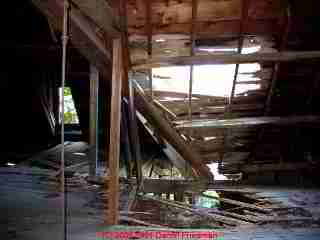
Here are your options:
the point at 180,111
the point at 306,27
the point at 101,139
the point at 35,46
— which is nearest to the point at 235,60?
the point at 306,27

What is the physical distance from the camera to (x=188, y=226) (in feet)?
11.5

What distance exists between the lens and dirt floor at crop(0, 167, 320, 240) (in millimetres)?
2988

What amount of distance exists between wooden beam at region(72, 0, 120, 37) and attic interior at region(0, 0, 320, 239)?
11 mm

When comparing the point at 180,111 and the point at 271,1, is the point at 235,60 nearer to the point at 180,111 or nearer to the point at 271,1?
the point at 271,1

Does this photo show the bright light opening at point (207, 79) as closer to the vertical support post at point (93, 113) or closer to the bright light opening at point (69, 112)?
the vertical support post at point (93, 113)

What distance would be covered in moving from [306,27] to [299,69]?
0.69 metres

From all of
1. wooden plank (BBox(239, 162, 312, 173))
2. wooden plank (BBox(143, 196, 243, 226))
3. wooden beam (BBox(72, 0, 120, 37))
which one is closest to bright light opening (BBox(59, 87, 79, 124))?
wooden plank (BBox(239, 162, 312, 173))

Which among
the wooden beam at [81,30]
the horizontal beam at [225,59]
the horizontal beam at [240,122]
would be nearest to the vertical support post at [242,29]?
the horizontal beam at [225,59]

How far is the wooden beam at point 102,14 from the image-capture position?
2.79 m

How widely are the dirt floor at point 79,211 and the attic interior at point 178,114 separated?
2 cm

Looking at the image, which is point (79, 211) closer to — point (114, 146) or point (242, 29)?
point (114, 146)

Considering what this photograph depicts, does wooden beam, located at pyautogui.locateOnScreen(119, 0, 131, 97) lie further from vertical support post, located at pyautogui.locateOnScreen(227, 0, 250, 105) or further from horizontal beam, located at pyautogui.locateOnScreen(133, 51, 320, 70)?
vertical support post, located at pyautogui.locateOnScreen(227, 0, 250, 105)

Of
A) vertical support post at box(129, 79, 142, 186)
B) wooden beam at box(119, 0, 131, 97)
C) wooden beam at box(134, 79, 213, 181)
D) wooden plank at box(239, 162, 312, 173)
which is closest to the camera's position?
wooden beam at box(119, 0, 131, 97)

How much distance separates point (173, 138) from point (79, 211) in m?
1.95
